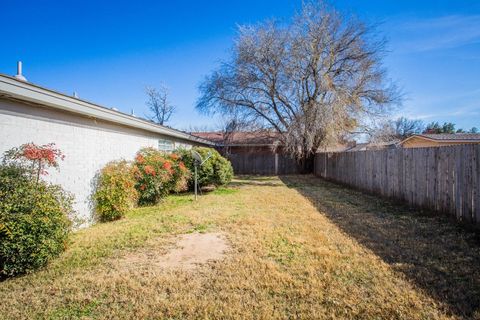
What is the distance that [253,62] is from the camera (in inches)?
628

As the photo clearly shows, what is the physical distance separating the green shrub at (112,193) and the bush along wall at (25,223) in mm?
2126

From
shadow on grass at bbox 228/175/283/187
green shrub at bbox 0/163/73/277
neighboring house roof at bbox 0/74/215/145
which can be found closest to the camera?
green shrub at bbox 0/163/73/277

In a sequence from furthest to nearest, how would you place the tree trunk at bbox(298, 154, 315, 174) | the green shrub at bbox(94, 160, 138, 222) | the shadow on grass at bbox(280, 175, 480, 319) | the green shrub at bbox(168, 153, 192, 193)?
the tree trunk at bbox(298, 154, 315, 174), the green shrub at bbox(168, 153, 192, 193), the green shrub at bbox(94, 160, 138, 222), the shadow on grass at bbox(280, 175, 480, 319)

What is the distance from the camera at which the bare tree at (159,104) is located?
35062 millimetres

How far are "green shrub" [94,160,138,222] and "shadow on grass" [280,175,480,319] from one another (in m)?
5.18

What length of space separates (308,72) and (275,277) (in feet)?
46.5

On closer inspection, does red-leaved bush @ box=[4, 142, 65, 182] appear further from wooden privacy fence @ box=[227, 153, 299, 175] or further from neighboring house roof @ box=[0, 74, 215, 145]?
wooden privacy fence @ box=[227, 153, 299, 175]

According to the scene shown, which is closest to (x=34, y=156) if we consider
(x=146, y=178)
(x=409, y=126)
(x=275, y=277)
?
(x=146, y=178)

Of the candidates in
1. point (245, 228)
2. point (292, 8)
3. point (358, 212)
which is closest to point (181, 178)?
point (245, 228)

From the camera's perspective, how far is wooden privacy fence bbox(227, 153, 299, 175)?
22.2 metres

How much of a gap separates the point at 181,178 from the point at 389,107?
1404 cm

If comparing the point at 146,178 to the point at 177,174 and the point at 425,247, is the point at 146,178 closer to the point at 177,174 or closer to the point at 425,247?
the point at 177,174

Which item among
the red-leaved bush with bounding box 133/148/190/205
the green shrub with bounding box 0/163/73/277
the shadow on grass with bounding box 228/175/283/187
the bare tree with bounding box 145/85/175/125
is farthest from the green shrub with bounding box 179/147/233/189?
the bare tree with bounding box 145/85/175/125

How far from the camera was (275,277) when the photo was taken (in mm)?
3244
